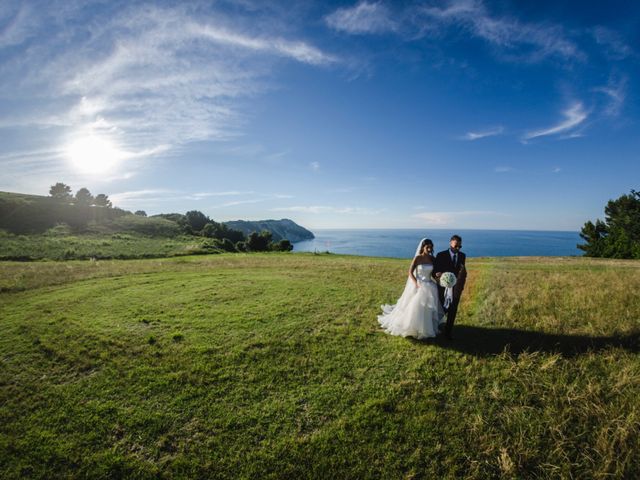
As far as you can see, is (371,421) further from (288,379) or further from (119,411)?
(119,411)

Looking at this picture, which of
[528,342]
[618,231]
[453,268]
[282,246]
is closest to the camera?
[528,342]

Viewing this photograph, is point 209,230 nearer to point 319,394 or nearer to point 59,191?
point 59,191

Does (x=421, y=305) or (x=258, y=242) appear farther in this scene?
(x=258, y=242)

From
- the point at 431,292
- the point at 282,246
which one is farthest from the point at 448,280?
the point at 282,246

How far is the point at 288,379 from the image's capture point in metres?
7.17

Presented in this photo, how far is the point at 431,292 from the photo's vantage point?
372 inches

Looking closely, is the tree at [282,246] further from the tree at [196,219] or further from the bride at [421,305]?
the bride at [421,305]

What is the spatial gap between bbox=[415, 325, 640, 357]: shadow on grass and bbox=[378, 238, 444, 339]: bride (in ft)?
2.04

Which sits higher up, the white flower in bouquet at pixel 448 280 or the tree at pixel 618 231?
the tree at pixel 618 231

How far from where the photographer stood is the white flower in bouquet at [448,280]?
28.5 feet

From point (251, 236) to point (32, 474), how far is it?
308 ft

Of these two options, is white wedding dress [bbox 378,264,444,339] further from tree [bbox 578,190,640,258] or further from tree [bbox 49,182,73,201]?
tree [bbox 49,182,73,201]

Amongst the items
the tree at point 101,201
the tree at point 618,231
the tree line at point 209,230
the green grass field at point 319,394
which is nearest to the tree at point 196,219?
the tree line at point 209,230

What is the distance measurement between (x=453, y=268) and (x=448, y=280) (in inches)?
31.7
